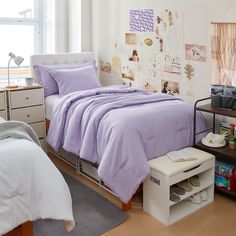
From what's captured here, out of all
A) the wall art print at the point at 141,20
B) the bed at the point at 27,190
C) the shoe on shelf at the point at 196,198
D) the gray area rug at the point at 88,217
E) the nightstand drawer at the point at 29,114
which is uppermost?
the wall art print at the point at 141,20

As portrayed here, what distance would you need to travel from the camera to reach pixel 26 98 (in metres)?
3.62

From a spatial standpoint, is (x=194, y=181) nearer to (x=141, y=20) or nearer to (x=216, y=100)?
(x=216, y=100)

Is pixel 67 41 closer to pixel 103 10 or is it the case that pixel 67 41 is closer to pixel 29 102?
pixel 103 10

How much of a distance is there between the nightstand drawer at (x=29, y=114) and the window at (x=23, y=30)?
0.93 metres

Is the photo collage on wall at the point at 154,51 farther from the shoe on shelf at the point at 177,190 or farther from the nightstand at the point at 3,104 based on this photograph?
the nightstand at the point at 3,104

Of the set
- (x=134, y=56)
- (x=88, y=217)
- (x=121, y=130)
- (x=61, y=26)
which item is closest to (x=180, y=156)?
(x=121, y=130)

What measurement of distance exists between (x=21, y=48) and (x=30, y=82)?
979 mm

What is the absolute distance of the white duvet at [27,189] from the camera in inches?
77.9

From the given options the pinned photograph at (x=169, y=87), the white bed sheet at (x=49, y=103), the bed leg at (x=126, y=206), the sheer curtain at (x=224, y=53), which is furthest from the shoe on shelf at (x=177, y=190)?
the white bed sheet at (x=49, y=103)

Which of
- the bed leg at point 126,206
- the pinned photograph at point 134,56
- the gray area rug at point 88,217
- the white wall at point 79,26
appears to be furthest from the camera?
the white wall at point 79,26

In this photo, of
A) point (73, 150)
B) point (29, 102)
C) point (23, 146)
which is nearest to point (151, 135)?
point (73, 150)

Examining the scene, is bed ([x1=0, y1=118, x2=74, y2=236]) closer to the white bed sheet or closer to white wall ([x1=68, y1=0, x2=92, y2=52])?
the white bed sheet

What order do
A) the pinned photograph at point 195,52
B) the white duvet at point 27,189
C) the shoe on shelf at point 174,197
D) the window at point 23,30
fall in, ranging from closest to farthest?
the white duvet at point 27,189, the shoe on shelf at point 174,197, the pinned photograph at point 195,52, the window at point 23,30

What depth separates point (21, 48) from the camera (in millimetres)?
4535
